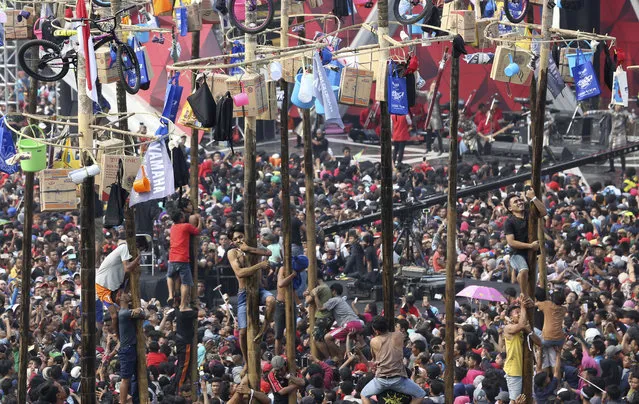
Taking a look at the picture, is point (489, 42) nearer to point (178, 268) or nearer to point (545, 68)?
point (545, 68)

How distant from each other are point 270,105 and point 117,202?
254 cm

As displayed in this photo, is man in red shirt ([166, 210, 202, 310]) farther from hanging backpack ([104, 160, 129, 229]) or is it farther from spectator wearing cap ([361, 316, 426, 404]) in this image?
spectator wearing cap ([361, 316, 426, 404])

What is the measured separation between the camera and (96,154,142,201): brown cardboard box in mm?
19859

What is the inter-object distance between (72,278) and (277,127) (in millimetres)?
15749

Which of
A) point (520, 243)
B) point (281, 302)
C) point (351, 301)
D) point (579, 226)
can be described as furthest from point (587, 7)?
point (520, 243)

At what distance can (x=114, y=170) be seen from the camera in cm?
1998

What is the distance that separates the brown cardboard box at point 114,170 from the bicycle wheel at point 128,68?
41.8 inches

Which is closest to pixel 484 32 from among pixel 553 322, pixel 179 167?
pixel 553 322

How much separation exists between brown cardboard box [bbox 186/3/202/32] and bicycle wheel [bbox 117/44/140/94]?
2.69 m

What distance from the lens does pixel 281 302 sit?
2478cm

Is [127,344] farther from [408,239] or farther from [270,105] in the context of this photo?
[408,239]

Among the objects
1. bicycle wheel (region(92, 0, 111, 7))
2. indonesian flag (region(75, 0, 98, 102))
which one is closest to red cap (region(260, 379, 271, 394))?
indonesian flag (region(75, 0, 98, 102))

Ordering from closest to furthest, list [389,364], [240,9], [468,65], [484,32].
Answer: [389,364] < [240,9] < [484,32] < [468,65]

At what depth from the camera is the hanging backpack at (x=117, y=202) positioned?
20.2 m
